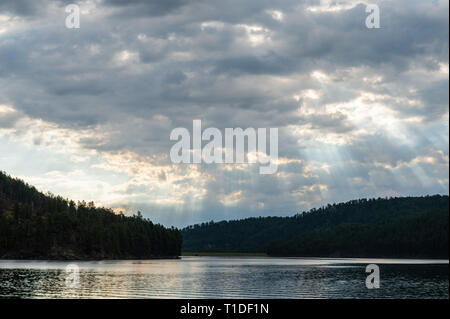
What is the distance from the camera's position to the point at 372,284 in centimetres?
12850
